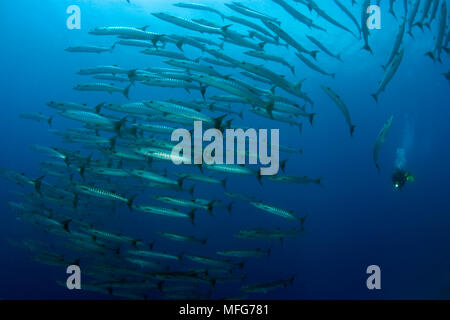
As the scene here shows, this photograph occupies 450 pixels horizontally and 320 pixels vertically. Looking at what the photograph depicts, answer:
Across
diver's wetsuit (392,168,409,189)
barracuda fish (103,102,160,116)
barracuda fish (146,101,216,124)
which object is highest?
barracuda fish (103,102,160,116)

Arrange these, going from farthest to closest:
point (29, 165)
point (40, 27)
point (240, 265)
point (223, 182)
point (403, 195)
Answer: point (403, 195)
point (29, 165)
point (40, 27)
point (240, 265)
point (223, 182)

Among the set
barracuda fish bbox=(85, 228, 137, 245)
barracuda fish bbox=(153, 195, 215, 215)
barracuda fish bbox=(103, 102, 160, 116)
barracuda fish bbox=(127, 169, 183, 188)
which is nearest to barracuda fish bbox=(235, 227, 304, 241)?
barracuda fish bbox=(153, 195, 215, 215)

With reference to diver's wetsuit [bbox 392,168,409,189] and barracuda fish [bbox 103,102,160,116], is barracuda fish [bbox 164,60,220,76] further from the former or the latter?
diver's wetsuit [bbox 392,168,409,189]

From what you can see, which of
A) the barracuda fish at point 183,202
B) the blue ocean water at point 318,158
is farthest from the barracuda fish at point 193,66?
the blue ocean water at point 318,158

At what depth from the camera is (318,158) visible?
34.8 meters

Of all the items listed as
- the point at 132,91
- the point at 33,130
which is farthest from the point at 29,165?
the point at 132,91

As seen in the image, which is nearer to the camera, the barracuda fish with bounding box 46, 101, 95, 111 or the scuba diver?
the barracuda fish with bounding box 46, 101, 95, 111

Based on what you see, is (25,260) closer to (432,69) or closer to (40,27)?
(40,27)

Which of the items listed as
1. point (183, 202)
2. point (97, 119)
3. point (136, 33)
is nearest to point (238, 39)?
point (136, 33)

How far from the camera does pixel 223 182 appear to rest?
6.89m

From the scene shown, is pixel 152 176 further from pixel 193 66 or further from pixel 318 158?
pixel 318 158

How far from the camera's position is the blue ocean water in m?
20.3
